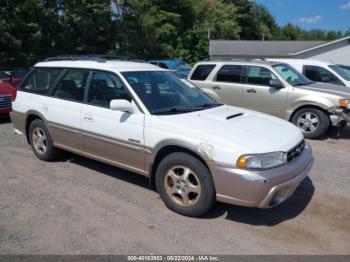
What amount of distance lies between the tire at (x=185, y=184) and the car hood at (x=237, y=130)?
1.04ft

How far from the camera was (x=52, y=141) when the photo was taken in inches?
228

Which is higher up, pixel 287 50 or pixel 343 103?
pixel 287 50

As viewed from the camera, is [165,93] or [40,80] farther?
[40,80]

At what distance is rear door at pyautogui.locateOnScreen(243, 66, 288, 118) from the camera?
27.7 ft

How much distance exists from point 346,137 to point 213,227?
5.66 metres

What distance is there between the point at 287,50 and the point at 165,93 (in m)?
35.3

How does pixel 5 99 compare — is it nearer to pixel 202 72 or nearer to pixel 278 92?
pixel 202 72

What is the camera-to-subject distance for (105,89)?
5035 millimetres

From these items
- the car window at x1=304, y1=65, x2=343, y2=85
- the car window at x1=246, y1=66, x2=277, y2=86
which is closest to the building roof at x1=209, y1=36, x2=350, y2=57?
the car window at x1=304, y1=65, x2=343, y2=85

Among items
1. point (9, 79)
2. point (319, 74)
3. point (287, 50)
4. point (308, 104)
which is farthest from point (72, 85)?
point (287, 50)

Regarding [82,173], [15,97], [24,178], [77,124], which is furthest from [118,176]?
[15,97]

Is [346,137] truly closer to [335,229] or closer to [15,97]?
[335,229]

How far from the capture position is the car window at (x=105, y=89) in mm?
4816

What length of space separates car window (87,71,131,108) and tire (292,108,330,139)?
492 cm
